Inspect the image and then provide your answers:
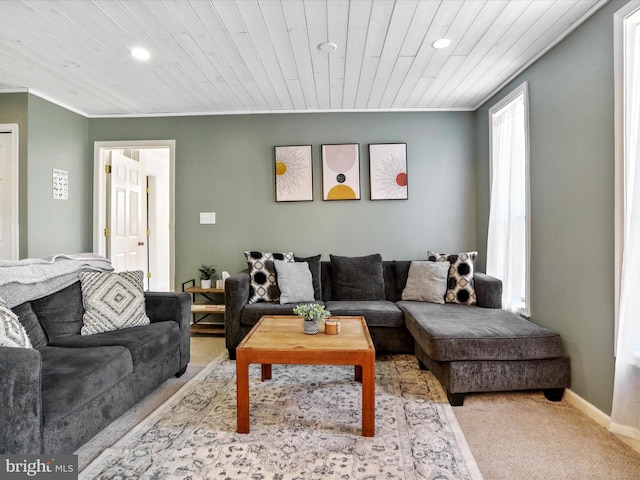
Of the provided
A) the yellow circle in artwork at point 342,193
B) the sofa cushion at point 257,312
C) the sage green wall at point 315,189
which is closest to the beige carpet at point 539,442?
the sofa cushion at point 257,312

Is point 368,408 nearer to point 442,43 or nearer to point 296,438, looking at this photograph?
point 296,438

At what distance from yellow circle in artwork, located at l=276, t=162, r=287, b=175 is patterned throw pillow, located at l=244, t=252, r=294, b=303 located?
1.04m

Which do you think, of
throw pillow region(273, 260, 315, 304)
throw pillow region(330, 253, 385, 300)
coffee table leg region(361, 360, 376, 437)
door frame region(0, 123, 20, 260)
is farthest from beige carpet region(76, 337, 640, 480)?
door frame region(0, 123, 20, 260)

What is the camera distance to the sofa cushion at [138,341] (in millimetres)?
2293

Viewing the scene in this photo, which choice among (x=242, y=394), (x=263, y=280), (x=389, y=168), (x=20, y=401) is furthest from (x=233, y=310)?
(x=389, y=168)

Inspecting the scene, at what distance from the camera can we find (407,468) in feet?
5.66

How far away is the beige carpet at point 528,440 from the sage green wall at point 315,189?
1.97 meters

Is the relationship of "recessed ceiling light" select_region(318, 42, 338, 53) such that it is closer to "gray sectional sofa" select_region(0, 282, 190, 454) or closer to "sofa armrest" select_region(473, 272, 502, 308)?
"gray sectional sofa" select_region(0, 282, 190, 454)

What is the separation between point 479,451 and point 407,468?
0.43 meters

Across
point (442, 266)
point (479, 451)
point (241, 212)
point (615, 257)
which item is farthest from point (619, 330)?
point (241, 212)

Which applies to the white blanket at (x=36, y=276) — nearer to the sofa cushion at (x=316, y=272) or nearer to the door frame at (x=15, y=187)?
the door frame at (x=15, y=187)

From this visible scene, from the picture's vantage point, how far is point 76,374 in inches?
71.2

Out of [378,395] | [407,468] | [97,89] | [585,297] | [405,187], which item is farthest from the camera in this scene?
[405,187]

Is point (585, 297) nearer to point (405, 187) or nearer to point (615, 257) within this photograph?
point (615, 257)
